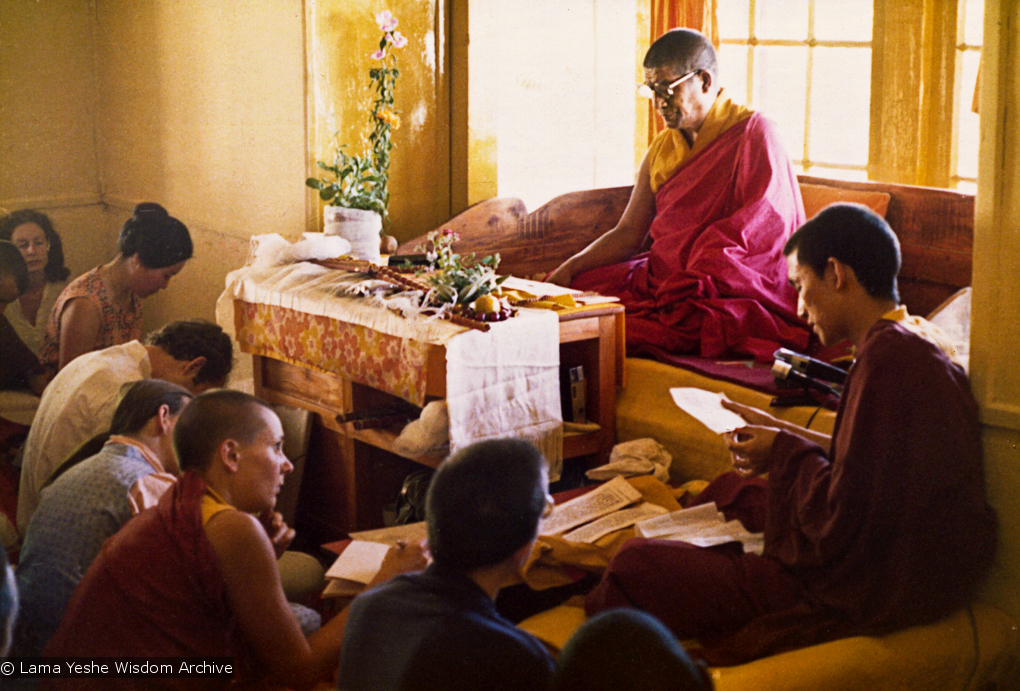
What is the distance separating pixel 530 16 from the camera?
156 inches

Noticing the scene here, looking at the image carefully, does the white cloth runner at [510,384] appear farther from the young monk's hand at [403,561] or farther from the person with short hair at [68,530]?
the person with short hair at [68,530]

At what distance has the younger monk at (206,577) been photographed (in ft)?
5.26

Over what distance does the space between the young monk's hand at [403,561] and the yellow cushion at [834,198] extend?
2239 mm

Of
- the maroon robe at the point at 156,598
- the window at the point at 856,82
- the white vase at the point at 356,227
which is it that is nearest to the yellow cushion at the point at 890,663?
the maroon robe at the point at 156,598

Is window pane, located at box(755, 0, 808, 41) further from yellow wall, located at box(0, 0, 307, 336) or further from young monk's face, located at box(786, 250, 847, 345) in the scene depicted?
young monk's face, located at box(786, 250, 847, 345)

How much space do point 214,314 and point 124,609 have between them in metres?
1.53

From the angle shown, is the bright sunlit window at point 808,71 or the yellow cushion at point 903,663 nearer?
the yellow cushion at point 903,663

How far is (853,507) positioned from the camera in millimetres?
1881

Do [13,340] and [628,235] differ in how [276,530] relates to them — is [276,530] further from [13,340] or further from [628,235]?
[628,235]

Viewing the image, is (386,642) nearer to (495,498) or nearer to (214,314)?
(495,498)

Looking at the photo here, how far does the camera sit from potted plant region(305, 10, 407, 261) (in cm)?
342

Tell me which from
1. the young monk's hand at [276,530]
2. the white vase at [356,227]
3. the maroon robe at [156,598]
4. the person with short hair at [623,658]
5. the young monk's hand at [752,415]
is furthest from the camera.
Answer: the white vase at [356,227]

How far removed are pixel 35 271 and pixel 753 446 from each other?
1.63 m

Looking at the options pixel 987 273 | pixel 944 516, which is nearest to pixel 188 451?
pixel 944 516
